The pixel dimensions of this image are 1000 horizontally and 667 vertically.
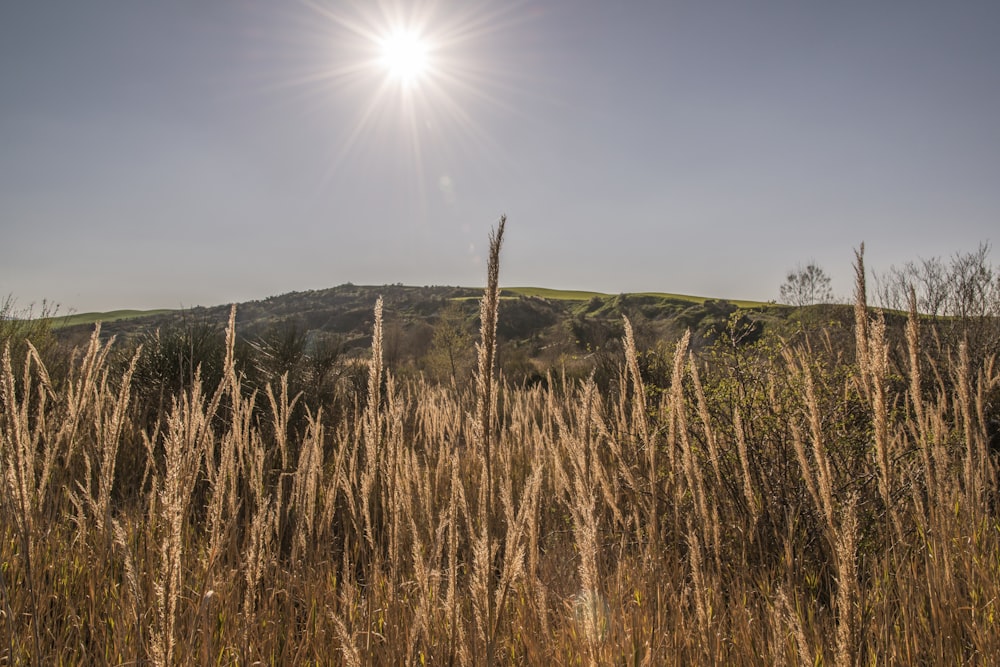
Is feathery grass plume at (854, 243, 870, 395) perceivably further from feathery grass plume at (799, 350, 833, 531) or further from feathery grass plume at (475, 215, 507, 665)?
feathery grass plume at (475, 215, 507, 665)

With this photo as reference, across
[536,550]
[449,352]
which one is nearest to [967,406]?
[536,550]

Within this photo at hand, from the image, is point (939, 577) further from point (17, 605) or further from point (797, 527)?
point (17, 605)

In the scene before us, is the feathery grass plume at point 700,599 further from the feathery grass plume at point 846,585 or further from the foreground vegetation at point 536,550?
the feathery grass plume at point 846,585

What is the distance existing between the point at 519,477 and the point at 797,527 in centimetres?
243

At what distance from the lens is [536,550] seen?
81.9 inches

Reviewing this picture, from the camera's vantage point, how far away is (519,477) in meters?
4.95

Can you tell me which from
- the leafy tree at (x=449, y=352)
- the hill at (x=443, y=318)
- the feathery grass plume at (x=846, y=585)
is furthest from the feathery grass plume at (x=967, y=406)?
the leafy tree at (x=449, y=352)

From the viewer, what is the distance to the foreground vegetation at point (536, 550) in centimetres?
119

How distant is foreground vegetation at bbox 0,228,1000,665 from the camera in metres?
1.19

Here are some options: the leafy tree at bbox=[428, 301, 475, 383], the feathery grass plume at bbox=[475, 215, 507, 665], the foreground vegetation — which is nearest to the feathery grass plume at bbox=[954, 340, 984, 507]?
the foreground vegetation

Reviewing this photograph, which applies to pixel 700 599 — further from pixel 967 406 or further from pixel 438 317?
pixel 438 317

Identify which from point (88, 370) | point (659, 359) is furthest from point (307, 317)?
point (88, 370)

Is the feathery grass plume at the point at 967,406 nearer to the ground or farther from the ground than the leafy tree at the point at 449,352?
nearer to the ground

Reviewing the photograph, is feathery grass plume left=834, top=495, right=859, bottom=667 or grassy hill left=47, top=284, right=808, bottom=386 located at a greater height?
grassy hill left=47, top=284, right=808, bottom=386
